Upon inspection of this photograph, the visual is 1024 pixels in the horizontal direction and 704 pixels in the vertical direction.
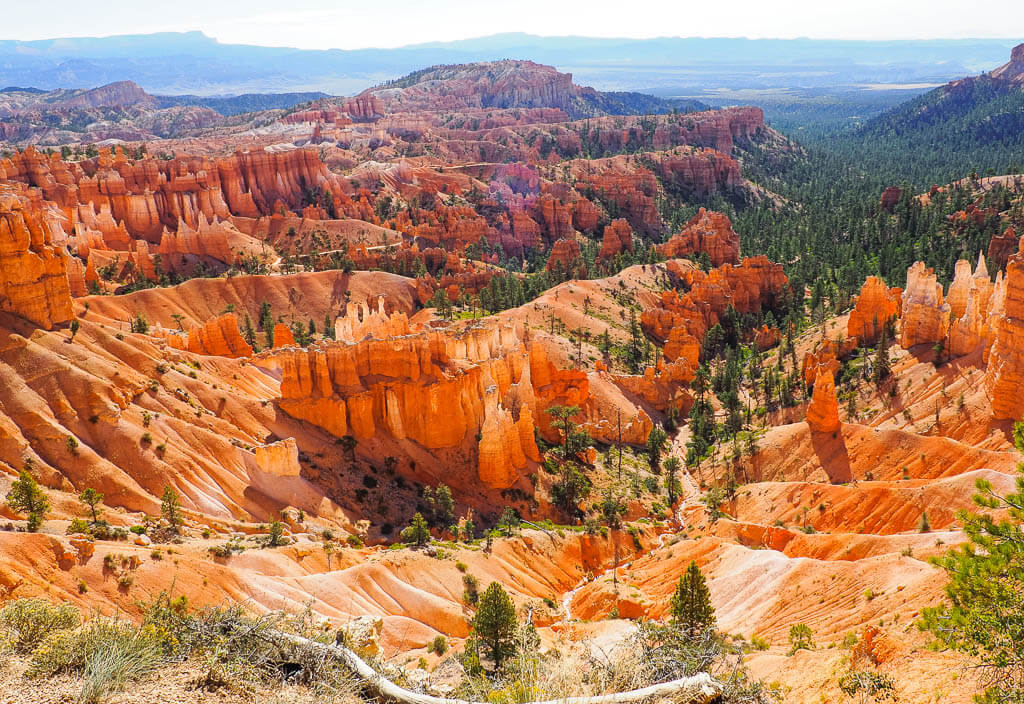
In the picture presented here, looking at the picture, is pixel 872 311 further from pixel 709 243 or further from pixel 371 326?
pixel 709 243

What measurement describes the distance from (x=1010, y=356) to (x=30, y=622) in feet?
162

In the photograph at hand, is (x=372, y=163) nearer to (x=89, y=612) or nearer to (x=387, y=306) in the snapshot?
(x=387, y=306)

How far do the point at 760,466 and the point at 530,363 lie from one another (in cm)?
2027

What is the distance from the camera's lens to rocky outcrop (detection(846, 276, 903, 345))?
68.7m

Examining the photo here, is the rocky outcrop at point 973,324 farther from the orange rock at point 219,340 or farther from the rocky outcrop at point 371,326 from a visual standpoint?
the orange rock at point 219,340

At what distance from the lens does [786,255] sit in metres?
118

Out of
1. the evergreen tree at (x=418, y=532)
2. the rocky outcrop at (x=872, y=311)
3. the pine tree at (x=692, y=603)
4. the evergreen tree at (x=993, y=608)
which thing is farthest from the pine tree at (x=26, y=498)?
the rocky outcrop at (x=872, y=311)

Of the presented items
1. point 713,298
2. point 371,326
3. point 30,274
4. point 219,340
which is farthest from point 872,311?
point 30,274

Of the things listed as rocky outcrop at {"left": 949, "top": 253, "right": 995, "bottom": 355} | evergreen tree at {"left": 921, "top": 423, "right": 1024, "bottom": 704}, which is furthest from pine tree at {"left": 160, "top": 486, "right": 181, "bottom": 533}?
rocky outcrop at {"left": 949, "top": 253, "right": 995, "bottom": 355}

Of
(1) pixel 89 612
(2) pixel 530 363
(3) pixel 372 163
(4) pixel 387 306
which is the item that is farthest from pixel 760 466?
(3) pixel 372 163

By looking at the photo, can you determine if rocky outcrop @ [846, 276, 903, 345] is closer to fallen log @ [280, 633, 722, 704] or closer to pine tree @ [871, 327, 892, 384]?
pine tree @ [871, 327, 892, 384]

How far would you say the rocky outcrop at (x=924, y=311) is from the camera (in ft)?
196

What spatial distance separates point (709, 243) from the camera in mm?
114000

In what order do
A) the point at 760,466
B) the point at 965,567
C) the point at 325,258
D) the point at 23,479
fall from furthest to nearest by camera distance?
the point at 325,258 → the point at 760,466 → the point at 23,479 → the point at 965,567
